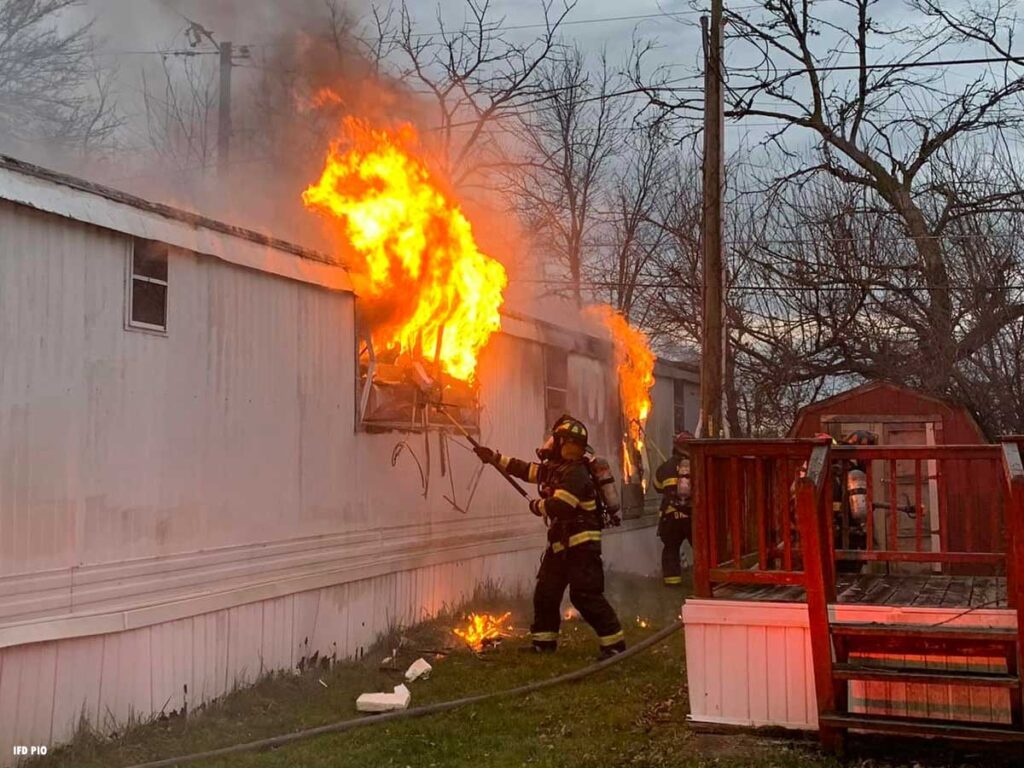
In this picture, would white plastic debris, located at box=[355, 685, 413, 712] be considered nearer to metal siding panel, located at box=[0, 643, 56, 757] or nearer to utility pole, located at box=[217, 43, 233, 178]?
metal siding panel, located at box=[0, 643, 56, 757]

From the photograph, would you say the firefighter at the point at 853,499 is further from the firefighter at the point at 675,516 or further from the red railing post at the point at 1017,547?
the red railing post at the point at 1017,547

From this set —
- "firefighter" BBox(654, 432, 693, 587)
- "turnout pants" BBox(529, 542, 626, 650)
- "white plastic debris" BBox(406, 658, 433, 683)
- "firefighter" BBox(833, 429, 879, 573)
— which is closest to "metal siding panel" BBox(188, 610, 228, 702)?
"white plastic debris" BBox(406, 658, 433, 683)

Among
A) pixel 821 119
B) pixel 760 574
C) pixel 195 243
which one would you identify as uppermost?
pixel 821 119

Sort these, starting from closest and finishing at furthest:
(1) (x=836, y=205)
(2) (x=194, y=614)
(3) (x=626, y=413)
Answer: (2) (x=194, y=614), (3) (x=626, y=413), (1) (x=836, y=205)

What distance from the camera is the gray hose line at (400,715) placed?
500 cm

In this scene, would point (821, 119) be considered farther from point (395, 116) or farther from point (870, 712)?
point (870, 712)

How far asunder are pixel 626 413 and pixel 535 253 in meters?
8.47

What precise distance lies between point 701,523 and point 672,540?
21.8 feet

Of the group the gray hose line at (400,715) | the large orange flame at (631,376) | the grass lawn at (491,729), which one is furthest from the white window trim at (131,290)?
the large orange flame at (631,376)

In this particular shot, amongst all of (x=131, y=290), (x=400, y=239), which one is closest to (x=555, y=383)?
(x=400, y=239)

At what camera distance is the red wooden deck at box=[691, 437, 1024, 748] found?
15.3 ft

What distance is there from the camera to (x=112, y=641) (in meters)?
5.54

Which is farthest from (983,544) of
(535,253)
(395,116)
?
(535,253)

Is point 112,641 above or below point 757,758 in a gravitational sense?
above
